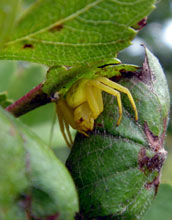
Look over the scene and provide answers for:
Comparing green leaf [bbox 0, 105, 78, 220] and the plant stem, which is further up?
the plant stem

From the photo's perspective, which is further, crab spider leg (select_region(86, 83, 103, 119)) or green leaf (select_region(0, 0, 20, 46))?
crab spider leg (select_region(86, 83, 103, 119))

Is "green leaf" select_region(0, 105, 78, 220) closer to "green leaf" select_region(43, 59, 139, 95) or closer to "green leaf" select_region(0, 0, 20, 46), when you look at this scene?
"green leaf" select_region(0, 0, 20, 46)

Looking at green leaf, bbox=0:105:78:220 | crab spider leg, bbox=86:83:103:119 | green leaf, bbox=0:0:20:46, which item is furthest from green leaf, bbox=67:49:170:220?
green leaf, bbox=0:0:20:46

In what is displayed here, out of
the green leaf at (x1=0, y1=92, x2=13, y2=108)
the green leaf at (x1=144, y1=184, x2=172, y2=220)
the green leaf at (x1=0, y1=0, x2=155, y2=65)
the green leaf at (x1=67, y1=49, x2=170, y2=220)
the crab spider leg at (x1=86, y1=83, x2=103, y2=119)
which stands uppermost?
the green leaf at (x1=0, y1=0, x2=155, y2=65)

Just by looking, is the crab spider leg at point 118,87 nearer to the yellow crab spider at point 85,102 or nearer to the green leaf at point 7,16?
the yellow crab spider at point 85,102

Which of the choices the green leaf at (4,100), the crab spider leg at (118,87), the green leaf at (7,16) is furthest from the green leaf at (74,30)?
the green leaf at (4,100)

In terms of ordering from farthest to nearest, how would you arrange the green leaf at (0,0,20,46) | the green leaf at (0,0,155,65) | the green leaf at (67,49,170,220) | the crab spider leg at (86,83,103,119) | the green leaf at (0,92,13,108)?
the green leaf at (0,92,13,108), the crab spider leg at (86,83,103,119), the green leaf at (67,49,170,220), the green leaf at (0,0,155,65), the green leaf at (0,0,20,46)

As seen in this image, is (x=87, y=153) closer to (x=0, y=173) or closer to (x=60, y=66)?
(x=60, y=66)
